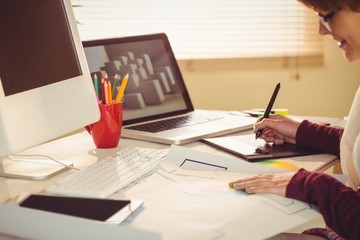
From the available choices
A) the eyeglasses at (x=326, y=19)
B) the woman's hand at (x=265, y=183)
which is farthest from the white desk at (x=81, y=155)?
the eyeglasses at (x=326, y=19)

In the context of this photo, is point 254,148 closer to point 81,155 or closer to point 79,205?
point 81,155

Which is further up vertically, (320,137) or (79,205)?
(79,205)

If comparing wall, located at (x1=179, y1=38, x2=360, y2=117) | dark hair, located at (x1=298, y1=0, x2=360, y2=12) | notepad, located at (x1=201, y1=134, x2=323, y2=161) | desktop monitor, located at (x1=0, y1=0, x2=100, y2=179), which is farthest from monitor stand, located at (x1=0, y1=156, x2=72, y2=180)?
wall, located at (x1=179, y1=38, x2=360, y2=117)

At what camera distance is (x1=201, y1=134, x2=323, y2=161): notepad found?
3.94 ft

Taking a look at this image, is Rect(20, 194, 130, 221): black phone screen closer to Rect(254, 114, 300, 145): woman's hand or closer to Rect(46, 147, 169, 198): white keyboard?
Rect(46, 147, 169, 198): white keyboard

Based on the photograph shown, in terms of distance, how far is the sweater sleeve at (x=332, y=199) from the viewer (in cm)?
88

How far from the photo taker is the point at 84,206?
795 mm

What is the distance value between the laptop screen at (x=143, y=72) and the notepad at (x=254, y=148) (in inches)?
12.4

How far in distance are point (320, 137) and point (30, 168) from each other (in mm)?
709

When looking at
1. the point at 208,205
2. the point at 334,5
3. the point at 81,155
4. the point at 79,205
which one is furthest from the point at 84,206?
the point at 334,5

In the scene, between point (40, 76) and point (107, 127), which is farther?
point (107, 127)

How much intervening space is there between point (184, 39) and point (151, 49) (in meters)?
0.95

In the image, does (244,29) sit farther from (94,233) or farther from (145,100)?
(94,233)

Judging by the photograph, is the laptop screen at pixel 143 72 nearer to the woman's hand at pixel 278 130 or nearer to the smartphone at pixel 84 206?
the woman's hand at pixel 278 130
